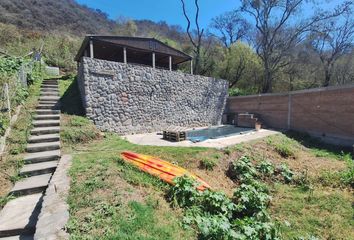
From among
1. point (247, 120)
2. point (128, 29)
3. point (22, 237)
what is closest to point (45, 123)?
point (22, 237)

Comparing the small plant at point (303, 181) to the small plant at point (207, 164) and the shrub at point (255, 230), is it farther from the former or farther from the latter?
the shrub at point (255, 230)

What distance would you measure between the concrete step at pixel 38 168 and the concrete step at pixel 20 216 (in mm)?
802

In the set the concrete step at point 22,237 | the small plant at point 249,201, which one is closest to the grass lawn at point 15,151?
the concrete step at point 22,237

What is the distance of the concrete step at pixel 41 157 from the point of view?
5234 mm

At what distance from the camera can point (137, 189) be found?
4.02 meters

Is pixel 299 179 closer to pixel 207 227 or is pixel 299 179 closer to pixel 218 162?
pixel 218 162

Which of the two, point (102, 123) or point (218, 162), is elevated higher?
point (102, 123)

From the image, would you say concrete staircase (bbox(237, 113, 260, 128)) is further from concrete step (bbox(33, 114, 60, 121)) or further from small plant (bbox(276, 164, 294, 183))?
concrete step (bbox(33, 114, 60, 121))

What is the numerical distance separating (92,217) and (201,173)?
3.41 metres

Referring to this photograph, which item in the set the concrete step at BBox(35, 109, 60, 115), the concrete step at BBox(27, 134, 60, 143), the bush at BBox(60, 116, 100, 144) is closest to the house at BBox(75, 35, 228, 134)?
the bush at BBox(60, 116, 100, 144)

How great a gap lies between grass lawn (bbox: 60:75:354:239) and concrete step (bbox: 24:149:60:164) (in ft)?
1.48

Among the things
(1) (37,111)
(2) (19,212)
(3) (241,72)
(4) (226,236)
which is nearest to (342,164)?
(4) (226,236)

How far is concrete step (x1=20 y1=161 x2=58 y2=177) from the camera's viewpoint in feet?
15.6

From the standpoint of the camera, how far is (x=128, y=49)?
1385 centimetres
